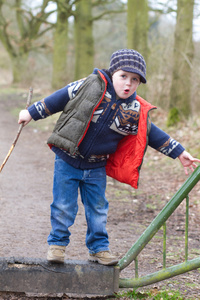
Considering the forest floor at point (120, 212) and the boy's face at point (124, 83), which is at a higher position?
the boy's face at point (124, 83)

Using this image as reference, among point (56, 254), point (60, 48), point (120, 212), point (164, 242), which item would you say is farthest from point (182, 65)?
point (60, 48)

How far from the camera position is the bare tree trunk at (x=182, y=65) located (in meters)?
9.70

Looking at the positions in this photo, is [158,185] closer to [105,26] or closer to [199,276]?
[199,276]

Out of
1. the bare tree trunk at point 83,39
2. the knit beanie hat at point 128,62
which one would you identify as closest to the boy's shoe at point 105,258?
the knit beanie hat at point 128,62

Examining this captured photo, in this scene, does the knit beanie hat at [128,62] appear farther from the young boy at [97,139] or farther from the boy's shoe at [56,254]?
the boy's shoe at [56,254]

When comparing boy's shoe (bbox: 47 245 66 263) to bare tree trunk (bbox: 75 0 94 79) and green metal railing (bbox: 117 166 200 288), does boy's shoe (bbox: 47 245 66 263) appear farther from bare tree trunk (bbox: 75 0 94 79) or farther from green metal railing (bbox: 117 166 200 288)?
bare tree trunk (bbox: 75 0 94 79)

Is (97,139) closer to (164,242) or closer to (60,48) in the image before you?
(164,242)

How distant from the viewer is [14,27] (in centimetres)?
2961

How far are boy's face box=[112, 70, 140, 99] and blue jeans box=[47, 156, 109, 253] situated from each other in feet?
1.87

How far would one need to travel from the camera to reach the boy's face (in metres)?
2.78

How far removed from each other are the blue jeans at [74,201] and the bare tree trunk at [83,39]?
1269cm

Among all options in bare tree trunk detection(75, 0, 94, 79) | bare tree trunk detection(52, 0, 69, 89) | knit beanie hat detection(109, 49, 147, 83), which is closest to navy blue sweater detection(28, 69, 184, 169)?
knit beanie hat detection(109, 49, 147, 83)

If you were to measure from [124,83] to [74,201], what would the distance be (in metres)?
0.89

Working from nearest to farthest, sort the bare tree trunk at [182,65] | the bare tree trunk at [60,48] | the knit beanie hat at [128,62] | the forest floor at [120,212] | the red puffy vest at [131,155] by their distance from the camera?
the knit beanie hat at [128,62] < the red puffy vest at [131,155] < the forest floor at [120,212] < the bare tree trunk at [182,65] < the bare tree trunk at [60,48]
